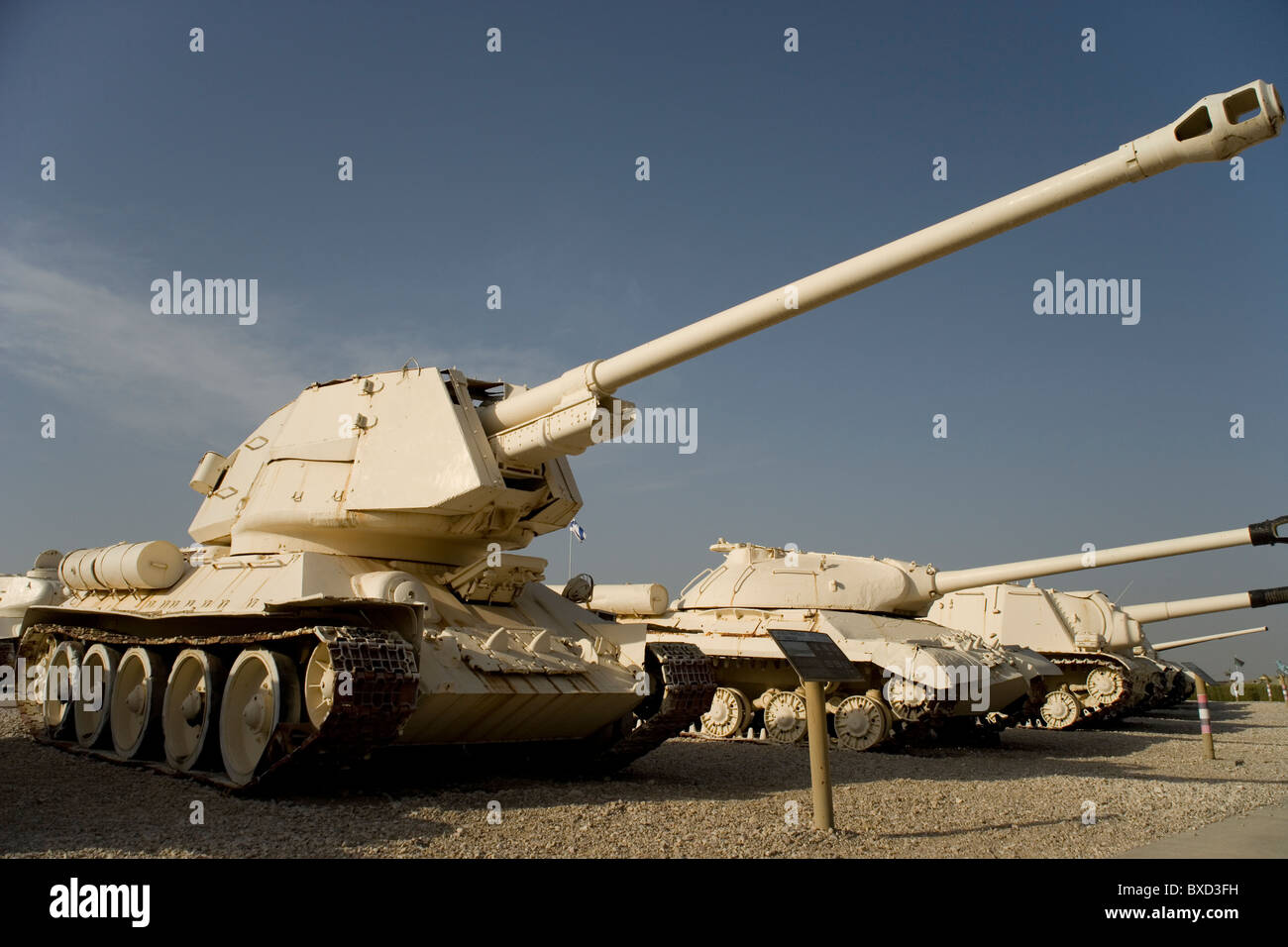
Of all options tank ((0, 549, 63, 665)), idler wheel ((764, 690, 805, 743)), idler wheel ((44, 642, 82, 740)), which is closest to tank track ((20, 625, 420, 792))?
idler wheel ((44, 642, 82, 740))

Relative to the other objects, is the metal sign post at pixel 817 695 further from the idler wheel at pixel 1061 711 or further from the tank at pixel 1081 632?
the idler wheel at pixel 1061 711

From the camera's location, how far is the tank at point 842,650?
14.2m

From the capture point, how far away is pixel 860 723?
48.9ft

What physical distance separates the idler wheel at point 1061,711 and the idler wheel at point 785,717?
342 inches

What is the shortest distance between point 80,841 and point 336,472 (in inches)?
180

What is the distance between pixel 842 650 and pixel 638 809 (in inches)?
233

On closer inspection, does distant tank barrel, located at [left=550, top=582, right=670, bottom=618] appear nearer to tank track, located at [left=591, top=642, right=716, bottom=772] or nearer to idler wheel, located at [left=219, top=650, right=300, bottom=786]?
tank track, located at [left=591, top=642, right=716, bottom=772]

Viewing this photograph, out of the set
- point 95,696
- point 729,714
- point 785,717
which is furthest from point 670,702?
point 95,696

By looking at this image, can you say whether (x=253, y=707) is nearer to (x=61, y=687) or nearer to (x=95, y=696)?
(x=95, y=696)

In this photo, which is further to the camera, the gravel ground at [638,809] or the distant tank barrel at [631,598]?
the distant tank barrel at [631,598]

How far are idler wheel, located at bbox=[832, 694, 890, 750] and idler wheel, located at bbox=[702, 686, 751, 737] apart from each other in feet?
5.42

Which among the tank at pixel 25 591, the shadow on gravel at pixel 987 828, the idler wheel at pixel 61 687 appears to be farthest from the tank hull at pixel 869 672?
the tank at pixel 25 591

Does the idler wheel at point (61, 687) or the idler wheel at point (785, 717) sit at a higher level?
the idler wheel at point (61, 687)
